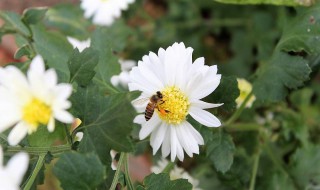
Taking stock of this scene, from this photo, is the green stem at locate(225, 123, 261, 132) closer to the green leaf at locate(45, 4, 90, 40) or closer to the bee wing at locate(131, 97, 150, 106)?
the bee wing at locate(131, 97, 150, 106)

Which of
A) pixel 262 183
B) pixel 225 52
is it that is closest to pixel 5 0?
pixel 225 52

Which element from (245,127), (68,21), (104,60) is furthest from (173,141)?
(68,21)

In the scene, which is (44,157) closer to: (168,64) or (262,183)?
(168,64)

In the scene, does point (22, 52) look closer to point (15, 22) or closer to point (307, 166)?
point (15, 22)

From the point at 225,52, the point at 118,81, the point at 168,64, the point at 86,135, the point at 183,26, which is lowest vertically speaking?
the point at 225,52

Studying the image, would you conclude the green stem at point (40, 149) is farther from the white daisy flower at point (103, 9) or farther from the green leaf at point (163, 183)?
the white daisy flower at point (103, 9)

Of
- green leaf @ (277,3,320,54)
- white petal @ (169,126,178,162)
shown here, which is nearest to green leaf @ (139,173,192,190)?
white petal @ (169,126,178,162)
